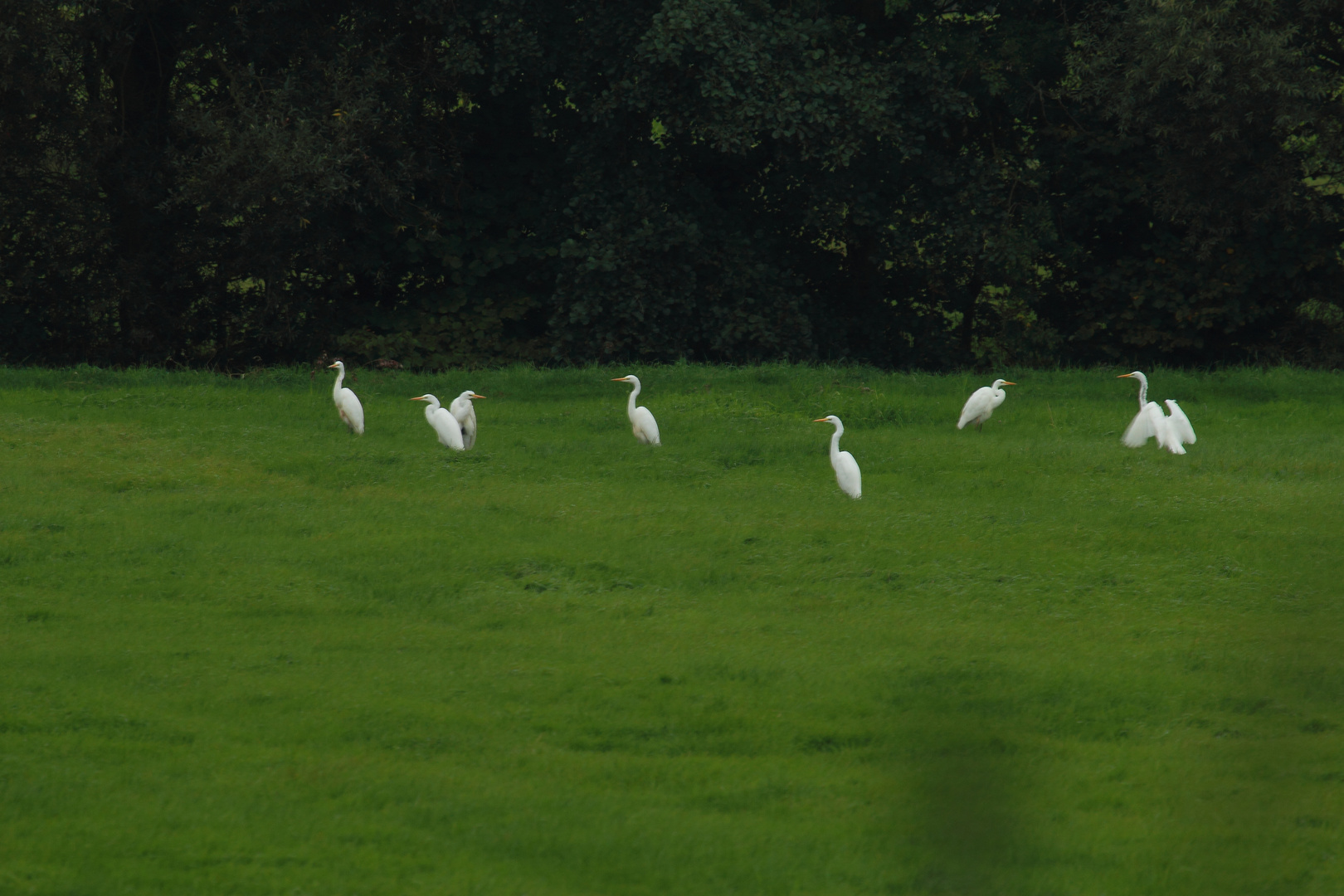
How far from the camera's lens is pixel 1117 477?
1220 cm

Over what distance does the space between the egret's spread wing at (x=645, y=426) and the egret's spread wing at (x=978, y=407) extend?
11.1 ft

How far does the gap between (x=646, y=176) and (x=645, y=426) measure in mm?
7733

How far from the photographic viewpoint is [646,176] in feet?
66.4

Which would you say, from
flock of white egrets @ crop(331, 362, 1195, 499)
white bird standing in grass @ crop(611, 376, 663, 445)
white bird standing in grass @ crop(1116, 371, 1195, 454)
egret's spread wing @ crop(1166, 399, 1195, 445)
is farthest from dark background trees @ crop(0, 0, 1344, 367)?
white bird standing in grass @ crop(611, 376, 663, 445)

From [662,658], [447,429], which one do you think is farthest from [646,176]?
[662,658]

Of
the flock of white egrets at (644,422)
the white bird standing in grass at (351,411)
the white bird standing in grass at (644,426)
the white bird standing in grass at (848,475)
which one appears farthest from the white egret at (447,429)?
the white bird standing in grass at (848,475)

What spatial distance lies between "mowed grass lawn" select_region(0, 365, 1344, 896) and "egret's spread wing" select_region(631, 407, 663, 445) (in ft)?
0.64

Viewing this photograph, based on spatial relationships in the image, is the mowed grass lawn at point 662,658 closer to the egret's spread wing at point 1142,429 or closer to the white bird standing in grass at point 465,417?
the egret's spread wing at point 1142,429

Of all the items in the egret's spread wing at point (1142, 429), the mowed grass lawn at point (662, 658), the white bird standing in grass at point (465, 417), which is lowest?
the mowed grass lawn at point (662, 658)

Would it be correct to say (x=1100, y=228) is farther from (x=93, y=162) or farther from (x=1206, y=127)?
(x=93, y=162)

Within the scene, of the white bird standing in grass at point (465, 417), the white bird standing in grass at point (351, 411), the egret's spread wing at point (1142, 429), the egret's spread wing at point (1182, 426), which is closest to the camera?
the white bird standing in grass at point (465, 417)

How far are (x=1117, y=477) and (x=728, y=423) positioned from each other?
420cm

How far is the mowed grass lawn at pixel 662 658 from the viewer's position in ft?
15.3

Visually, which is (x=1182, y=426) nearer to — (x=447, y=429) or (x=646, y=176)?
(x=447, y=429)
